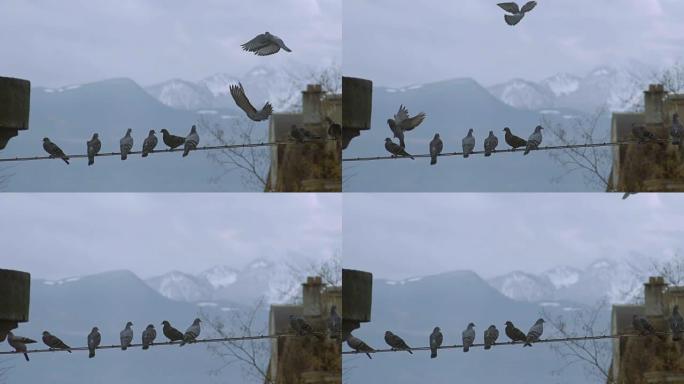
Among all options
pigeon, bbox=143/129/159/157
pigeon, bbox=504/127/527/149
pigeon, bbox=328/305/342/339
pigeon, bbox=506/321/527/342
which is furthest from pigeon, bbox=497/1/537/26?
pigeon, bbox=143/129/159/157

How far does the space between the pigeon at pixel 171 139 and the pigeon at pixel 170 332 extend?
2.50 meters

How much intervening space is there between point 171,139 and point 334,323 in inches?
142

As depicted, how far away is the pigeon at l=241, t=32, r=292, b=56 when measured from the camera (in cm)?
2400

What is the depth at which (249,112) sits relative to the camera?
24312 millimetres

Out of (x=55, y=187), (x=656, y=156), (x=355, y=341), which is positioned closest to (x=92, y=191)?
(x=55, y=187)

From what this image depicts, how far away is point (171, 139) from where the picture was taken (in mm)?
25484

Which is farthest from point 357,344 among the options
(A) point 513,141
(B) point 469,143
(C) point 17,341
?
(C) point 17,341

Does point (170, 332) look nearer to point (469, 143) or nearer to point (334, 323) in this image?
point (334, 323)

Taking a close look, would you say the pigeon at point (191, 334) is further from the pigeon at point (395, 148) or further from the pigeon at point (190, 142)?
the pigeon at point (395, 148)

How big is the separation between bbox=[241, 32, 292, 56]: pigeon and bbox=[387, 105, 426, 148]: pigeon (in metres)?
1.96

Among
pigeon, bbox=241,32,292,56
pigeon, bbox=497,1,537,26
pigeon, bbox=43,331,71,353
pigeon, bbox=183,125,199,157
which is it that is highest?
A: pigeon, bbox=497,1,537,26

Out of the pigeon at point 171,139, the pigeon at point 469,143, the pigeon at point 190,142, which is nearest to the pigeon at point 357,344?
the pigeon at point 469,143

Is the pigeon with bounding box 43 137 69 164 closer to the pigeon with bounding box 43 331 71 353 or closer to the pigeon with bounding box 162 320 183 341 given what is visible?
the pigeon with bounding box 43 331 71 353

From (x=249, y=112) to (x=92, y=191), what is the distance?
6276 mm
